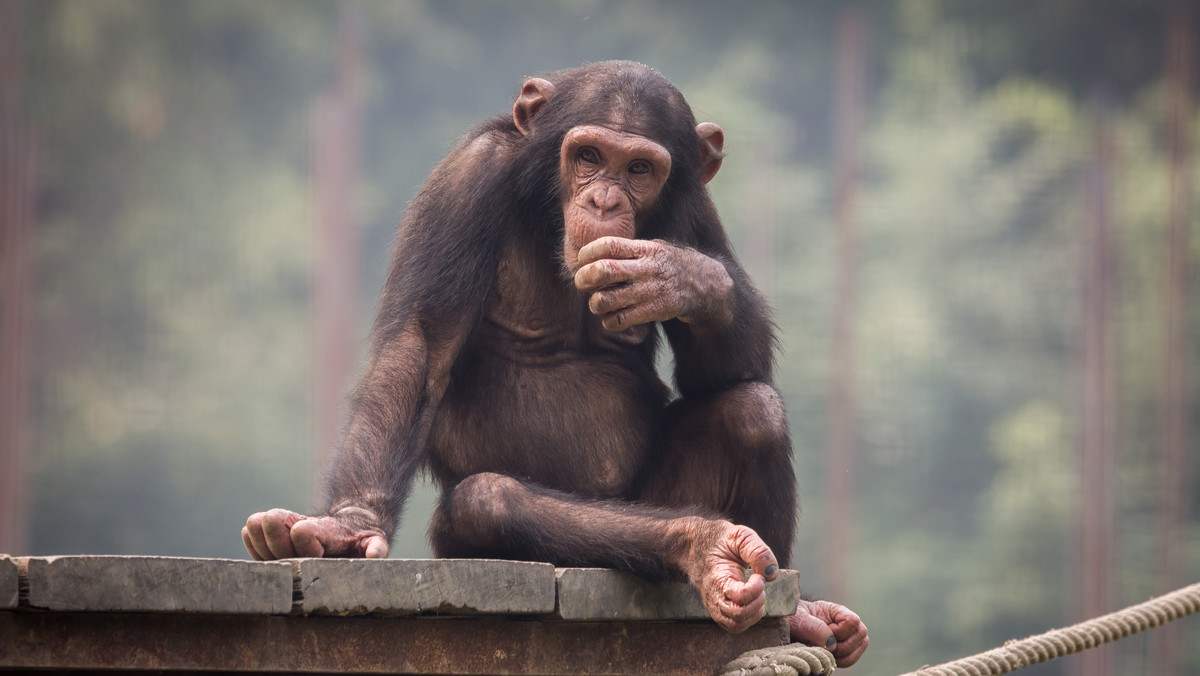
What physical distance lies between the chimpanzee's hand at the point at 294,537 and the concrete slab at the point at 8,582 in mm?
466

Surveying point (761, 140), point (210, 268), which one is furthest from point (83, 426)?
point (761, 140)

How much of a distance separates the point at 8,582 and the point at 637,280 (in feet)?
4.72

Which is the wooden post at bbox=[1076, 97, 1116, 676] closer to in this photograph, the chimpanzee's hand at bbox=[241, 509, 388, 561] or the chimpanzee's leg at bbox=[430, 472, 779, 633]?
the chimpanzee's leg at bbox=[430, 472, 779, 633]

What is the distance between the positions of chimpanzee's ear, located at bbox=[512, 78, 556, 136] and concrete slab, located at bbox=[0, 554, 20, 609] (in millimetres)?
1827

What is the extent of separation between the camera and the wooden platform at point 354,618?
233 centimetres

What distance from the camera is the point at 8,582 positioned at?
2.24 meters

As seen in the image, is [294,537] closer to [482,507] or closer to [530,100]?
[482,507]

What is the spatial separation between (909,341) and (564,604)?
23.2 feet

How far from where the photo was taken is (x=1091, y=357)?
9188 millimetres

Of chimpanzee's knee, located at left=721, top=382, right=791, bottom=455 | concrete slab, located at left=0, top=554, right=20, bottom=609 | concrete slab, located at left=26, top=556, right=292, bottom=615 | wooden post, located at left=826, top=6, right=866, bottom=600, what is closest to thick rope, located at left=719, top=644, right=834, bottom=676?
chimpanzee's knee, located at left=721, top=382, right=791, bottom=455

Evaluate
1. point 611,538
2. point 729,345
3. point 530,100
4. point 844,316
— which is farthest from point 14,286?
point 611,538

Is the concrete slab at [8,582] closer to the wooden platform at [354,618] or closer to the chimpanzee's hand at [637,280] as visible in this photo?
the wooden platform at [354,618]

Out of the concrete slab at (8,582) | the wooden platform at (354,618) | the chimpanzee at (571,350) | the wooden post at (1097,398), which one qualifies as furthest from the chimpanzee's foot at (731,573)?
the wooden post at (1097,398)

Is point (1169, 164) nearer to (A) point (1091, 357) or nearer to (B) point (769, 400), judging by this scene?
(A) point (1091, 357)
